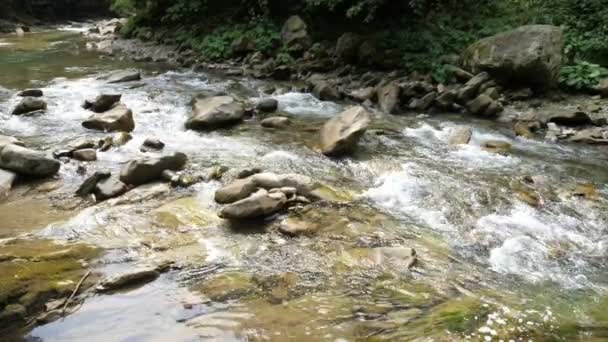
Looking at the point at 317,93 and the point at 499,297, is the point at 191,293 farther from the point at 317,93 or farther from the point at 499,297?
the point at 317,93

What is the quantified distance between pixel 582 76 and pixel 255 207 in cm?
709

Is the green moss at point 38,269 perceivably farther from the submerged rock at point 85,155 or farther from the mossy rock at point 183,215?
the submerged rock at point 85,155

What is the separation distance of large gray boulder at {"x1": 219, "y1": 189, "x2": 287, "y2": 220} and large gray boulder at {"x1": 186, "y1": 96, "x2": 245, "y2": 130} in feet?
10.2

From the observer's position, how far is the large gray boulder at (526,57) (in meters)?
9.05

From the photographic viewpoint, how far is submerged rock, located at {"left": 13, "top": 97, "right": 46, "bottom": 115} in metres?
8.44

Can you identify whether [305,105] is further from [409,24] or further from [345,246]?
[345,246]

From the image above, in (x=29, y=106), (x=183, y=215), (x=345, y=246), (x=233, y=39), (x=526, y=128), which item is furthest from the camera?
(x=233, y=39)

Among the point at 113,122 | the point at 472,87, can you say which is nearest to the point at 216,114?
the point at 113,122

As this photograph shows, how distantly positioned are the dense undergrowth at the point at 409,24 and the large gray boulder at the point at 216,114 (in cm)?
386

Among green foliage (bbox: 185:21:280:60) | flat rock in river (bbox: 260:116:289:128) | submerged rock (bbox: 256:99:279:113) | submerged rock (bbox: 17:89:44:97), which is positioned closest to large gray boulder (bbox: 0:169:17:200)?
flat rock in river (bbox: 260:116:289:128)

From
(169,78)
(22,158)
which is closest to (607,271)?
(22,158)

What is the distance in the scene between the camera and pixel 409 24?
11883mm

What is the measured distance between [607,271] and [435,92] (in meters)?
5.40

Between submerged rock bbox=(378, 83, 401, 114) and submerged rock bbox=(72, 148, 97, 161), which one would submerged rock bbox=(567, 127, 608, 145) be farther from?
submerged rock bbox=(72, 148, 97, 161)
